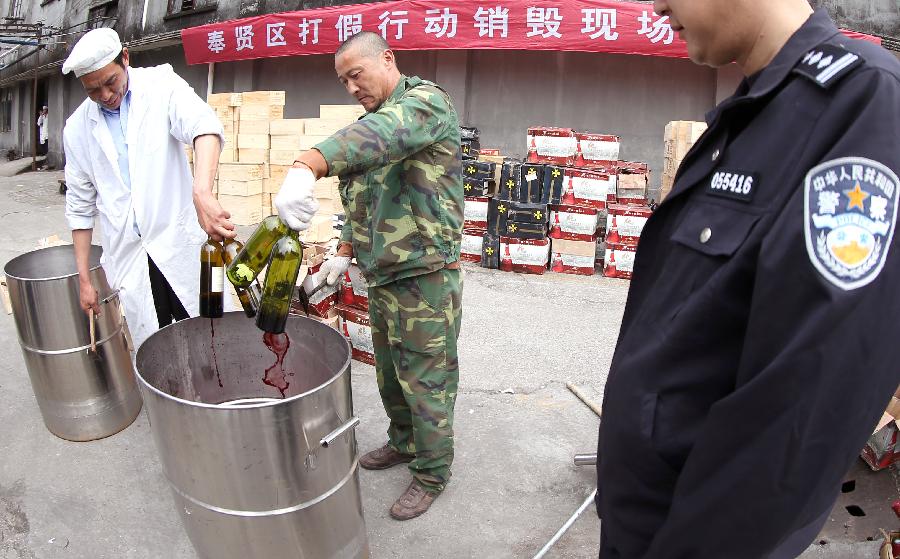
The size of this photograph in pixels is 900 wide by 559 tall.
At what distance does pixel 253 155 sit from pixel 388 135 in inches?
280

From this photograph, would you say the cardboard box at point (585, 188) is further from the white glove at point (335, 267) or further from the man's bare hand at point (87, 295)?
the man's bare hand at point (87, 295)

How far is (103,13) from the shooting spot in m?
17.2

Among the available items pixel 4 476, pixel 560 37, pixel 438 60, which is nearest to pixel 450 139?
pixel 4 476

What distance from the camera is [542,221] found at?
675cm

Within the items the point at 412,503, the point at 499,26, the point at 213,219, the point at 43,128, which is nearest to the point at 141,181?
the point at 213,219

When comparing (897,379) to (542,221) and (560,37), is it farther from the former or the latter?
(560,37)

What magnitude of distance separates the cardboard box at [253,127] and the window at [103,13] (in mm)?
11608

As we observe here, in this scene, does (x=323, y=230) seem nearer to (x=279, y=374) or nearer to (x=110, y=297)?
(x=110, y=297)

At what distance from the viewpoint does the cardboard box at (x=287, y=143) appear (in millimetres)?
7992

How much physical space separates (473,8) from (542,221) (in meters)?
3.90

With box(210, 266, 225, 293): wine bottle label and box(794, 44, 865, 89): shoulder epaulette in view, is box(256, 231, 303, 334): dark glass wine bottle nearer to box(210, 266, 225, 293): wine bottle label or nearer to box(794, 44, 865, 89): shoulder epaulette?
box(210, 266, 225, 293): wine bottle label

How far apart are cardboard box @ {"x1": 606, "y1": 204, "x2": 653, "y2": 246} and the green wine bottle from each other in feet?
18.2

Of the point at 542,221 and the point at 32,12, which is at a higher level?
the point at 32,12

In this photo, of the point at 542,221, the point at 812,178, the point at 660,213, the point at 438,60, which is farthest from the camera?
the point at 438,60
